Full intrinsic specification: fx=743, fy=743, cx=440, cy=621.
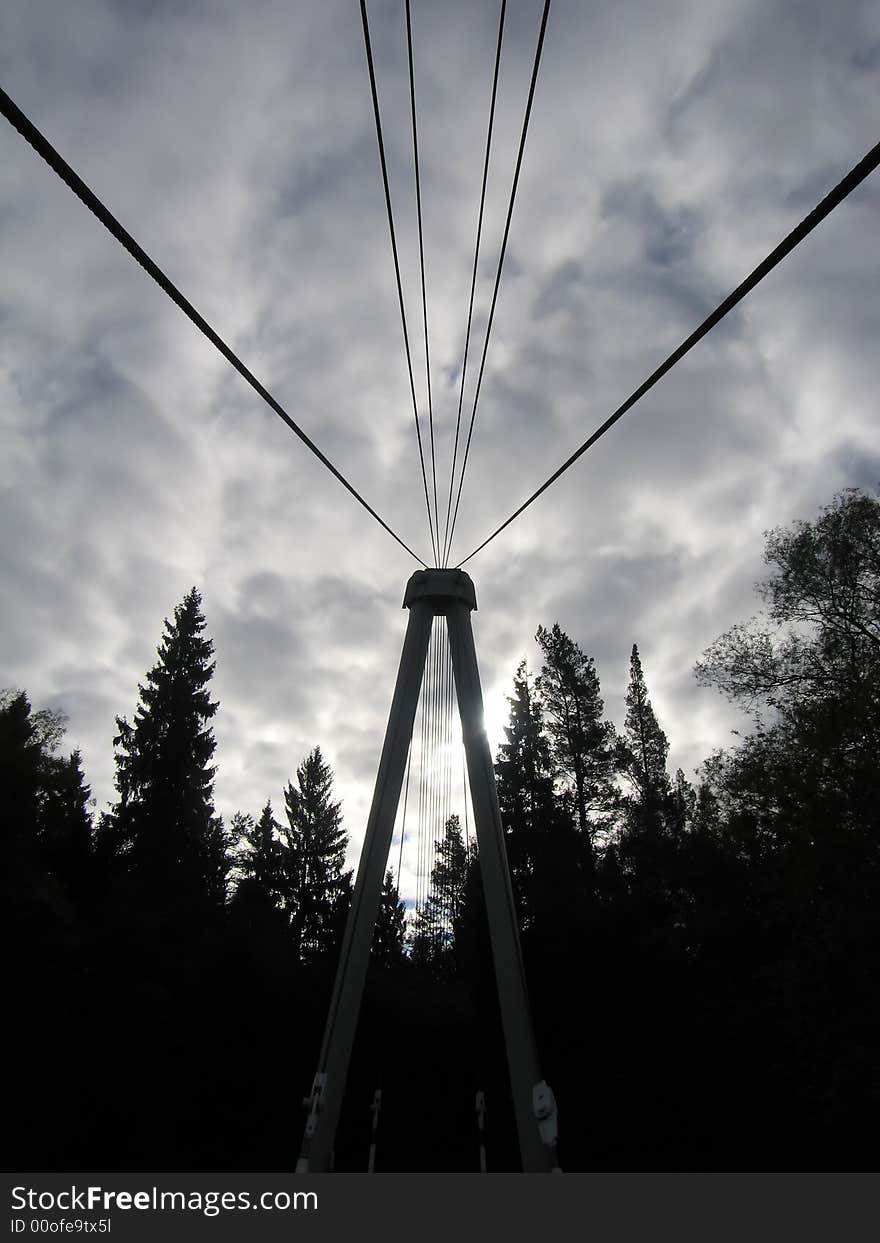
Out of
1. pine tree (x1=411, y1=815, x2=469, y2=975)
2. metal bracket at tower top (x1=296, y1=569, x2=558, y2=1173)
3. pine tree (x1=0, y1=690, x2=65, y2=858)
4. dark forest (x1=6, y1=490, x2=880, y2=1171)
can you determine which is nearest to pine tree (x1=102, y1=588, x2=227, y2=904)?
dark forest (x1=6, y1=490, x2=880, y2=1171)

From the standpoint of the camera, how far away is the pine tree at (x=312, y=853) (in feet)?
123

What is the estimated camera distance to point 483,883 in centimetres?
1000

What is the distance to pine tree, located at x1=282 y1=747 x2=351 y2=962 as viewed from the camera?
3753cm

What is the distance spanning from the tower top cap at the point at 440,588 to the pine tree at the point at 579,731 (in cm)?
1396

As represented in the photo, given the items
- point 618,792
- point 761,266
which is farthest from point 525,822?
point 761,266

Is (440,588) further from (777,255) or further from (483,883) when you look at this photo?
(777,255)

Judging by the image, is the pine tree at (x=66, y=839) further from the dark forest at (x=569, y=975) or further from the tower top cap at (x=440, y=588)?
the tower top cap at (x=440, y=588)

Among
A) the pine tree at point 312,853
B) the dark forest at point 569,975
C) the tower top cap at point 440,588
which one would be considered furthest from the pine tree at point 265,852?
the tower top cap at point 440,588

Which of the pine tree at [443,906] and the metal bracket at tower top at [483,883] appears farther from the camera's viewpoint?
the pine tree at [443,906]

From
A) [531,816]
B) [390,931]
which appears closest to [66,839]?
[531,816]

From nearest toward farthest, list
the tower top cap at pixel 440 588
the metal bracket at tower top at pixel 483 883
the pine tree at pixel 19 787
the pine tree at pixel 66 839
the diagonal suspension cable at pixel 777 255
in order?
the diagonal suspension cable at pixel 777 255, the metal bracket at tower top at pixel 483 883, the tower top cap at pixel 440 588, the pine tree at pixel 19 787, the pine tree at pixel 66 839

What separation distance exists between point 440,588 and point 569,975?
12.0 metres
